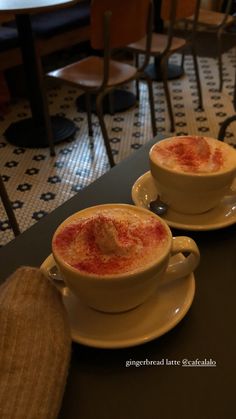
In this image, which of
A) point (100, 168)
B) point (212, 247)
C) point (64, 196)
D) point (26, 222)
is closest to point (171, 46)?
point (100, 168)

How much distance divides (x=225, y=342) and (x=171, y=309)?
0.07 m

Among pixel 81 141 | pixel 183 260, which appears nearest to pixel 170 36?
pixel 81 141

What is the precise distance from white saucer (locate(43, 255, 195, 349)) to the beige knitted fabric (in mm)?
36

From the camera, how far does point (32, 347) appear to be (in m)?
0.39

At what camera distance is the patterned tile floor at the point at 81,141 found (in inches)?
69.8

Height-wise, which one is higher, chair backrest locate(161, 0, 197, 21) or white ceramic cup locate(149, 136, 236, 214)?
chair backrest locate(161, 0, 197, 21)

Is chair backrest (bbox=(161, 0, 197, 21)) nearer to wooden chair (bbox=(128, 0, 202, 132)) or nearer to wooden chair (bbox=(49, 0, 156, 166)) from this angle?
wooden chair (bbox=(128, 0, 202, 132))

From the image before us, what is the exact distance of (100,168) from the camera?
→ 194cm

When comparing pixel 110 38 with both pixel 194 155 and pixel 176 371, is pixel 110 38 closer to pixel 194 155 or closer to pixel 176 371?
pixel 194 155

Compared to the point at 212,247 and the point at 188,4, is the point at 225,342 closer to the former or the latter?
the point at 212,247

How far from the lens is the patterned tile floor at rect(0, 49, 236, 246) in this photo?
5.82 feet

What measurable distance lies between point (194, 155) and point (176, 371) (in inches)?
12.1

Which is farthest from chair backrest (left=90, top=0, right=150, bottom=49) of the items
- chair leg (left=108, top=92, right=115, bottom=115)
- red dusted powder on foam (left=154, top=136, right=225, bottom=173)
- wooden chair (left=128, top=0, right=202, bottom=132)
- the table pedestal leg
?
red dusted powder on foam (left=154, top=136, right=225, bottom=173)

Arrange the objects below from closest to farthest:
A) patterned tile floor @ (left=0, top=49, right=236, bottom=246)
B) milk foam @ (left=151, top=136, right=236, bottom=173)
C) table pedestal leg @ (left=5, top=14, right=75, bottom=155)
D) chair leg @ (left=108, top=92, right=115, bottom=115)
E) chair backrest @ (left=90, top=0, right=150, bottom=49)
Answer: milk foam @ (left=151, top=136, right=236, bottom=173) → chair backrest @ (left=90, top=0, right=150, bottom=49) → patterned tile floor @ (left=0, top=49, right=236, bottom=246) → table pedestal leg @ (left=5, top=14, right=75, bottom=155) → chair leg @ (left=108, top=92, right=115, bottom=115)
